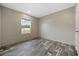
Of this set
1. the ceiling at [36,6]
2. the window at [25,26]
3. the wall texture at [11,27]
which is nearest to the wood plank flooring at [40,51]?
the wall texture at [11,27]

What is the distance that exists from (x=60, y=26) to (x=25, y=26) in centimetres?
223

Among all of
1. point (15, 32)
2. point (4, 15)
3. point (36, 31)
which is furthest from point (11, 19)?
point (36, 31)

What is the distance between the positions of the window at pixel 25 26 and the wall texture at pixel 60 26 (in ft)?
3.64

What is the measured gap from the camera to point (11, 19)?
4117 mm

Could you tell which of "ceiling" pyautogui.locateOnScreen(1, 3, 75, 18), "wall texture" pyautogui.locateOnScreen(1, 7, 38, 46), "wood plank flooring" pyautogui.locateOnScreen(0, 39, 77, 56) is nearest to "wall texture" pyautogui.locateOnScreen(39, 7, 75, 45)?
"ceiling" pyautogui.locateOnScreen(1, 3, 75, 18)

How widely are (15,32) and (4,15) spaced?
3.57 ft

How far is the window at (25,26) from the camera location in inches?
196

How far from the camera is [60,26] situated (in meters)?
4.83

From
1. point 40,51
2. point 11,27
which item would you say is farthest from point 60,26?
point 11,27

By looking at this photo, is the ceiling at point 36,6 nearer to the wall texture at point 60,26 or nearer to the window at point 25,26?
the wall texture at point 60,26

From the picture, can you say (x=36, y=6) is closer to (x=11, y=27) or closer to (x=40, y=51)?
(x=11, y=27)

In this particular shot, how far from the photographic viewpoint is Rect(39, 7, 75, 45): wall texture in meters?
4.18

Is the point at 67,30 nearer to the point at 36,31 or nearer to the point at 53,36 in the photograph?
the point at 53,36

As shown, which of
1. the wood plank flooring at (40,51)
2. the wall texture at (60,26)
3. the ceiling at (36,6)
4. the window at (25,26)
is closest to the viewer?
the wood plank flooring at (40,51)
